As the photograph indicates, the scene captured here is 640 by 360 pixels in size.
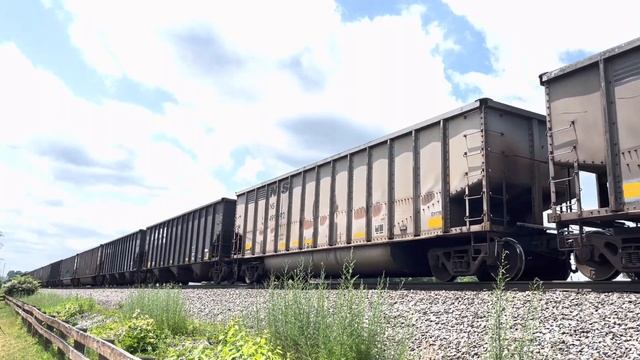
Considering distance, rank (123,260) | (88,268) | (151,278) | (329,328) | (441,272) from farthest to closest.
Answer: (88,268)
(123,260)
(151,278)
(441,272)
(329,328)

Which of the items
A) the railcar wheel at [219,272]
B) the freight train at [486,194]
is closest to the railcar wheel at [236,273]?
the railcar wheel at [219,272]

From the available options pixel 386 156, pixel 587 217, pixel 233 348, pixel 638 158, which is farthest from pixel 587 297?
pixel 386 156

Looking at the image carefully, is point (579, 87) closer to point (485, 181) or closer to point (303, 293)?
point (485, 181)

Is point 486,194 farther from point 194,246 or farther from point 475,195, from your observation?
point 194,246

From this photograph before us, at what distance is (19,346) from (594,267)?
13.2 m

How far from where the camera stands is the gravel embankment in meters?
5.33

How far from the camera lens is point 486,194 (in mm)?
10133

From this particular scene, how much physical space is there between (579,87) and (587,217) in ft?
8.16

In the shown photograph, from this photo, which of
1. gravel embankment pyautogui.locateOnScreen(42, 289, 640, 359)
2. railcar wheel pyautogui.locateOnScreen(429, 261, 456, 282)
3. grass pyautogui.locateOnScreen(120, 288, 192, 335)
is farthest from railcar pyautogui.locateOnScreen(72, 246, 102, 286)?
gravel embankment pyautogui.locateOnScreen(42, 289, 640, 359)

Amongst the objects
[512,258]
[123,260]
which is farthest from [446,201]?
[123,260]

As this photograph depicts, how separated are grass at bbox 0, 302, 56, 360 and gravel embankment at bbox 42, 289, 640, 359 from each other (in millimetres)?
7201

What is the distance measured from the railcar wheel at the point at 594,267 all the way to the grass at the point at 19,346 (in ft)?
32.7

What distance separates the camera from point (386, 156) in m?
13.1

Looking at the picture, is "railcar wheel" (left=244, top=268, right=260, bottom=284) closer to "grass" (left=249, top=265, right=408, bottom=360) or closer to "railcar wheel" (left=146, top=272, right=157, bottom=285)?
"grass" (left=249, top=265, right=408, bottom=360)
